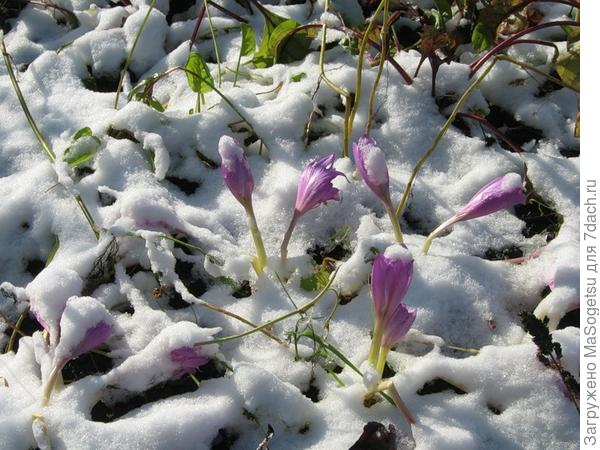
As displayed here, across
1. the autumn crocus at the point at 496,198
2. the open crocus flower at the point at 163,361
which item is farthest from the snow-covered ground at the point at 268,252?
the autumn crocus at the point at 496,198

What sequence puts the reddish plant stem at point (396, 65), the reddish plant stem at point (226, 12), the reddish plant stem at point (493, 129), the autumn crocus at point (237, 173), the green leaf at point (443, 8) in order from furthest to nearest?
the reddish plant stem at point (226, 12)
the green leaf at point (443, 8)
the reddish plant stem at point (396, 65)
the reddish plant stem at point (493, 129)
the autumn crocus at point (237, 173)

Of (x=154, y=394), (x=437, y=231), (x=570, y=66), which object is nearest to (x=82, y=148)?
(x=154, y=394)

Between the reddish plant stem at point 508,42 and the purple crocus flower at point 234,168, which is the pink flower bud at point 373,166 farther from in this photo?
the reddish plant stem at point 508,42

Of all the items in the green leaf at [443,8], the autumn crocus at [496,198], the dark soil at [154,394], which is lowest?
the dark soil at [154,394]

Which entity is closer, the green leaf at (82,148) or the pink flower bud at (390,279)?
the pink flower bud at (390,279)

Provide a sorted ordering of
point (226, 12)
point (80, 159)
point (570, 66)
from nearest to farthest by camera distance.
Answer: point (80, 159), point (570, 66), point (226, 12)

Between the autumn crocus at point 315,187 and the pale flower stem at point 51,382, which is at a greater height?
the autumn crocus at point 315,187

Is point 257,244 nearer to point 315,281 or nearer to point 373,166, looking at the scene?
point 315,281

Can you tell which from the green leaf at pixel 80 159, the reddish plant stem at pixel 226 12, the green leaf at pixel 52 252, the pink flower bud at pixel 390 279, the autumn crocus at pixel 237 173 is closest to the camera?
the pink flower bud at pixel 390 279
